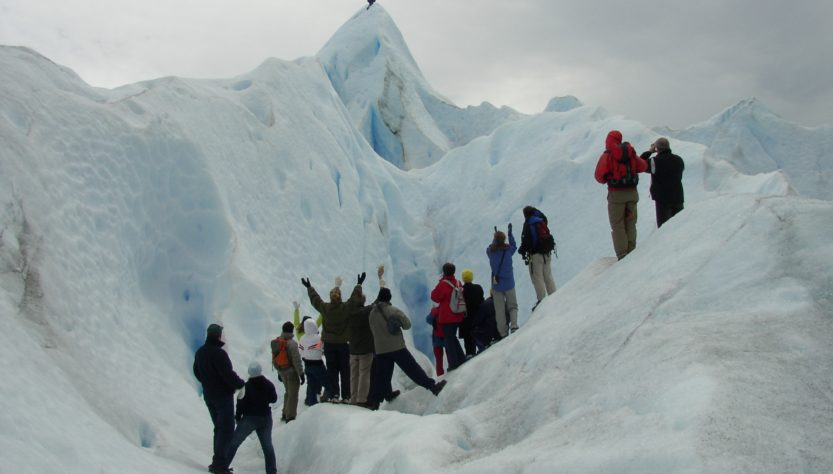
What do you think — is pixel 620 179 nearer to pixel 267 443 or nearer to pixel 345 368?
pixel 345 368

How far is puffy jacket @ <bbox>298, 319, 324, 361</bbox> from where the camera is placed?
695cm

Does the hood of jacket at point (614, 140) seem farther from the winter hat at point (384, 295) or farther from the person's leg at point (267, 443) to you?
the person's leg at point (267, 443)

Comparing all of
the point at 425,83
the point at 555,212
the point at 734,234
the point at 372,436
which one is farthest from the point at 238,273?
the point at 425,83

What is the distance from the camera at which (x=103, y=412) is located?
206 inches

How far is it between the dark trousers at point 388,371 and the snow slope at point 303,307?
261mm

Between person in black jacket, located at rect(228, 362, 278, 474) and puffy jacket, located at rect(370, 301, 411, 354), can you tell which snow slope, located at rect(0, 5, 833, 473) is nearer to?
person in black jacket, located at rect(228, 362, 278, 474)

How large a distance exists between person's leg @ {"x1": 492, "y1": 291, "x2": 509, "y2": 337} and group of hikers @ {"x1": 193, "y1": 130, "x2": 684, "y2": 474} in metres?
0.01

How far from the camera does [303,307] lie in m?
9.97

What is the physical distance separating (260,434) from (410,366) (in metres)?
1.48

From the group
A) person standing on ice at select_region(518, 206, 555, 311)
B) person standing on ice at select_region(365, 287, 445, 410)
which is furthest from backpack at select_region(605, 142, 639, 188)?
person standing on ice at select_region(365, 287, 445, 410)

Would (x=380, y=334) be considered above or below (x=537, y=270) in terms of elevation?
below

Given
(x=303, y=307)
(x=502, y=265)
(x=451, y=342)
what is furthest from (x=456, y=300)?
(x=303, y=307)

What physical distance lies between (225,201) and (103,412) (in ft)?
14.6

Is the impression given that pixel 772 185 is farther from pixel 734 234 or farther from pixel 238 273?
pixel 238 273
